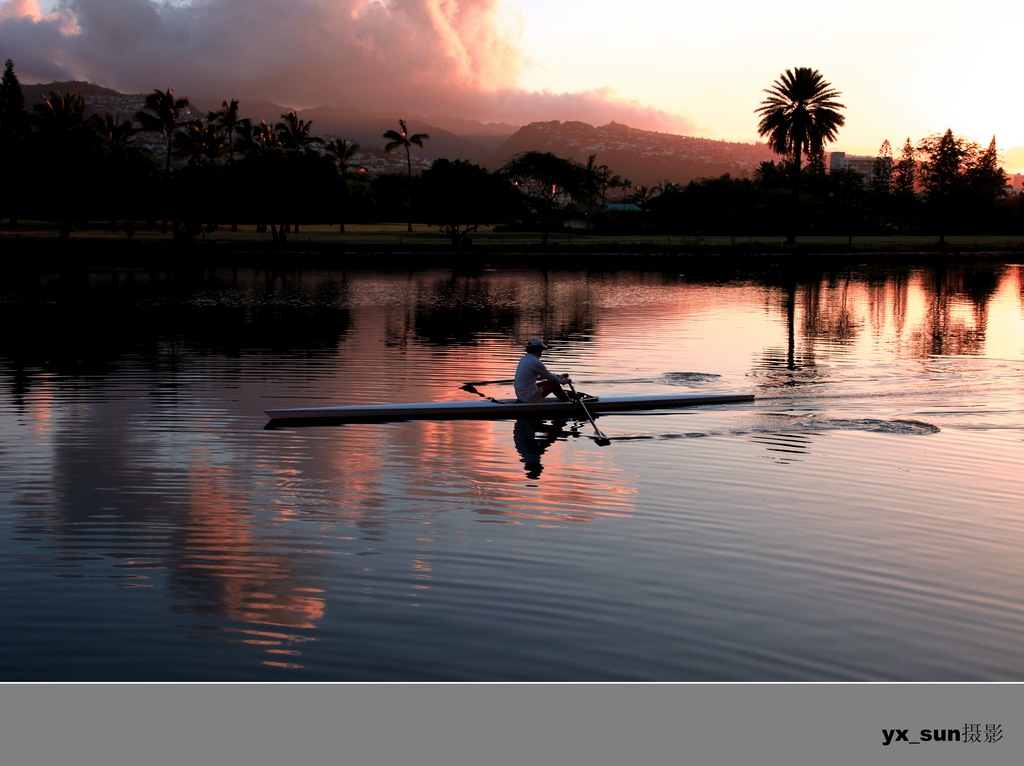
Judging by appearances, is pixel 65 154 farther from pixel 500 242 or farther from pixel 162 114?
pixel 500 242

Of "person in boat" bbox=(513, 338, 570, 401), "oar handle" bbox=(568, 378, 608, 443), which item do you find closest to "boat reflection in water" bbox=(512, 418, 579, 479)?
"oar handle" bbox=(568, 378, 608, 443)

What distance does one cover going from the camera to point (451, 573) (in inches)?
434

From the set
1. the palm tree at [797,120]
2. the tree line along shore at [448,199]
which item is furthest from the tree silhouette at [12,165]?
the palm tree at [797,120]

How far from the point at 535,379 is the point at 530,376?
0.50 feet

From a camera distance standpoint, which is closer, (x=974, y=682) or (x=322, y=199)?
(x=974, y=682)

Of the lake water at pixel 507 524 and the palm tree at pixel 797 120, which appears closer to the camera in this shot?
the lake water at pixel 507 524

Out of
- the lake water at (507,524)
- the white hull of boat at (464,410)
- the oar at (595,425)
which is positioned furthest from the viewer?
the white hull of boat at (464,410)

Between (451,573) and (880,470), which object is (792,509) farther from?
(451,573)

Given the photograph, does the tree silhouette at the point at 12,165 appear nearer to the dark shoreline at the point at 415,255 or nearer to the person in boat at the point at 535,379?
the dark shoreline at the point at 415,255

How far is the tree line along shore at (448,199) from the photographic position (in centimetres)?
9094

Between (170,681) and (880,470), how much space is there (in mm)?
11875

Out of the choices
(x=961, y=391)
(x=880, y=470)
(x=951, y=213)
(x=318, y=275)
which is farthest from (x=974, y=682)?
(x=951, y=213)

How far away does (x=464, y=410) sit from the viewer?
19.7 metres

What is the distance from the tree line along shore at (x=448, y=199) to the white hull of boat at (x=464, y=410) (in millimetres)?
66327
